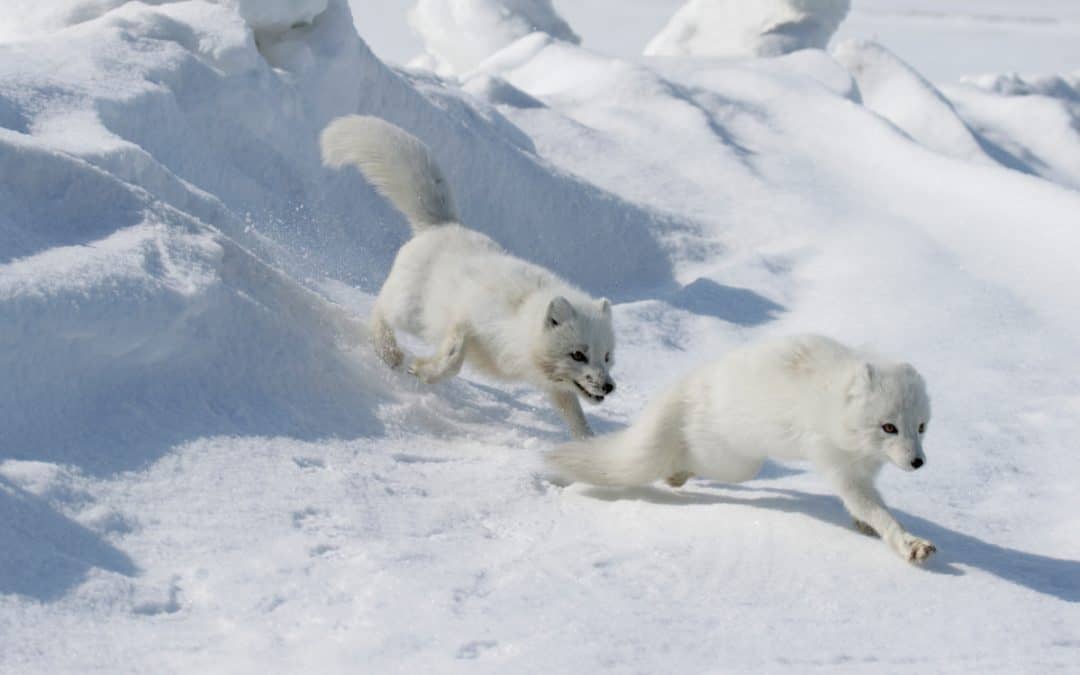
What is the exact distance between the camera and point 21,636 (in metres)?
2.24

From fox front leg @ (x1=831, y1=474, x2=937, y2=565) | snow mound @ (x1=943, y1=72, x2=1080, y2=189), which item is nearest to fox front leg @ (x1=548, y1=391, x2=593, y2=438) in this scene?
fox front leg @ (x1=831, y1=474, x2=937, y2=565)

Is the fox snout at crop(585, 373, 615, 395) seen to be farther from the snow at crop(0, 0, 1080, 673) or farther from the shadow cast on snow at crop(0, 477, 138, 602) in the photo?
the shadow cast on snow at crop(0, 477, 138, 602)

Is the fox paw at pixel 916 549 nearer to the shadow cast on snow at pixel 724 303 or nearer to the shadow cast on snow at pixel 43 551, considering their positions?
the shadow cast on snow at pixel 43 551

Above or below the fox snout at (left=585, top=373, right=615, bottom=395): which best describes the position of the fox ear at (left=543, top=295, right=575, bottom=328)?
above

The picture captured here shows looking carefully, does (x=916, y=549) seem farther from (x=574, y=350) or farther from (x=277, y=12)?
(x=277, y=12)

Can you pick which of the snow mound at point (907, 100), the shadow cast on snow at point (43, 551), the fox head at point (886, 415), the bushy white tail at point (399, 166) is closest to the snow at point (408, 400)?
the shadow cast on snow at point (43, 551)

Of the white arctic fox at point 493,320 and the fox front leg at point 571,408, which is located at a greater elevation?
the white arctic fox at point 493,320

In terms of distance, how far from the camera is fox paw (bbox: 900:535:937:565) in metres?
2.87

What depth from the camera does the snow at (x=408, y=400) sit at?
8.14 feet

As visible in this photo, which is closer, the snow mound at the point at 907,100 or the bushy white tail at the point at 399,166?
the bushy white tail at the point at 399,166

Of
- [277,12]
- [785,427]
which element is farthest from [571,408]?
[277,12]

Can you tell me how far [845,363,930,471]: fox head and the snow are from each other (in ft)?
0.78

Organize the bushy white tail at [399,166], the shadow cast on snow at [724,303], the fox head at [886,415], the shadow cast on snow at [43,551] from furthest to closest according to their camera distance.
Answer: the shadow cast on snow at [724,303]
the bushy white tail at [399,166]
the fox head at [886,415]
the shadow cast on snow at [43,551]

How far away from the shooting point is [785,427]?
3.19m
